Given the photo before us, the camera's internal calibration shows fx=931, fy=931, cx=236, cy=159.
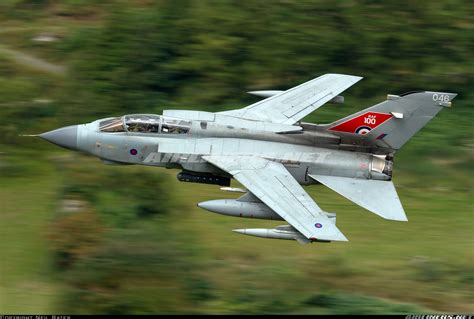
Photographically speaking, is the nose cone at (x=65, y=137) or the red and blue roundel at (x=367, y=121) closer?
the red and blue roundel at (x=367, y=121)

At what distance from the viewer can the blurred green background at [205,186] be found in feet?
62.1

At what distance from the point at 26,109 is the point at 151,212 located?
6887mm

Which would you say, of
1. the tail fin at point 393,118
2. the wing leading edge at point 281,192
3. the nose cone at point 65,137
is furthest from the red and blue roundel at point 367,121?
the nose cone at point 65,137

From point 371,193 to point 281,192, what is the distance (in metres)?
2.40

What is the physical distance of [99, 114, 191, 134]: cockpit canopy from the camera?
2209 centimetres

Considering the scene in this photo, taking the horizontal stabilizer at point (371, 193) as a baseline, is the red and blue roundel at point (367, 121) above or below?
above

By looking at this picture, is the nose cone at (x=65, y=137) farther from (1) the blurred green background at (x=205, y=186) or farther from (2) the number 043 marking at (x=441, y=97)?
(2) the number 043 marking at (x=441, y=97)

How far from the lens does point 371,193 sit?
2180 cm

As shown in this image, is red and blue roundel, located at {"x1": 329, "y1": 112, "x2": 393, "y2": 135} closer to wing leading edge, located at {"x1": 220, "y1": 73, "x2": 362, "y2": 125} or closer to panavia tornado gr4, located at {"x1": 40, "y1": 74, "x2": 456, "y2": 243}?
panavia tornado gr4, located at {"x1": 40, "y1": 74, "x2": 456, "y2": 243}

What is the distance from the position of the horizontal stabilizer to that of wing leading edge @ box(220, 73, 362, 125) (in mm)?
1925

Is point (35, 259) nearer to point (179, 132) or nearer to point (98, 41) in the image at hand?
point (179, 132)

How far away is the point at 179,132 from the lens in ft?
72.5

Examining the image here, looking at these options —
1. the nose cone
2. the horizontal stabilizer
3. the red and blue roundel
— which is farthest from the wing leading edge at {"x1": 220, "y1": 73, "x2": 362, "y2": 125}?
the nose cone

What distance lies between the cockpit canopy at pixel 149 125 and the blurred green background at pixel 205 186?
126 centimetres
